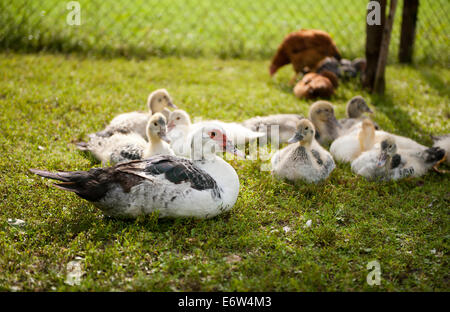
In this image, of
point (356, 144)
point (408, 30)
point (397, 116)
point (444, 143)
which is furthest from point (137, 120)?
point (408, 30)

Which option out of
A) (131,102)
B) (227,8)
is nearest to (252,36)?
(227,8)

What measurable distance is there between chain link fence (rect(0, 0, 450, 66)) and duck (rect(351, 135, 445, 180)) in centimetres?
553

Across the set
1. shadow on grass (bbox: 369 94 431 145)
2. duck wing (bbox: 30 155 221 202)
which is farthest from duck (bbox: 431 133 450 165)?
duck wing (bbox: 30 155 221 202)

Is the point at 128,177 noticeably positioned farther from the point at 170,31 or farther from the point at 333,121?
the point at 170,31

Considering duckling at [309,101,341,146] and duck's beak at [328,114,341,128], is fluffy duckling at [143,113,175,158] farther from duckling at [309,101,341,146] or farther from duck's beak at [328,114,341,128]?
duck's beak at [328,114,341,128]

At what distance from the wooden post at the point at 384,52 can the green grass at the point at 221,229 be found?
1066 millimetres

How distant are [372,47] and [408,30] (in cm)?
237

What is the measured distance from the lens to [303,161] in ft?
18.1

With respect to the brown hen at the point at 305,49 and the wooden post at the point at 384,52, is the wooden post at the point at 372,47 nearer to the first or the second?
the wooden post at the point at 384,52

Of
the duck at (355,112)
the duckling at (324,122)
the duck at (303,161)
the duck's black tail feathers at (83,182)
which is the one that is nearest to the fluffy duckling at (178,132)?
the duck at (303,161)

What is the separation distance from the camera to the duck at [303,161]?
551 centimetres

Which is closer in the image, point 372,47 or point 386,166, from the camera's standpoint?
point 386,166

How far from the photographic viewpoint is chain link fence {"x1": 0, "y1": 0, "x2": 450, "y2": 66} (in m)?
10.2
